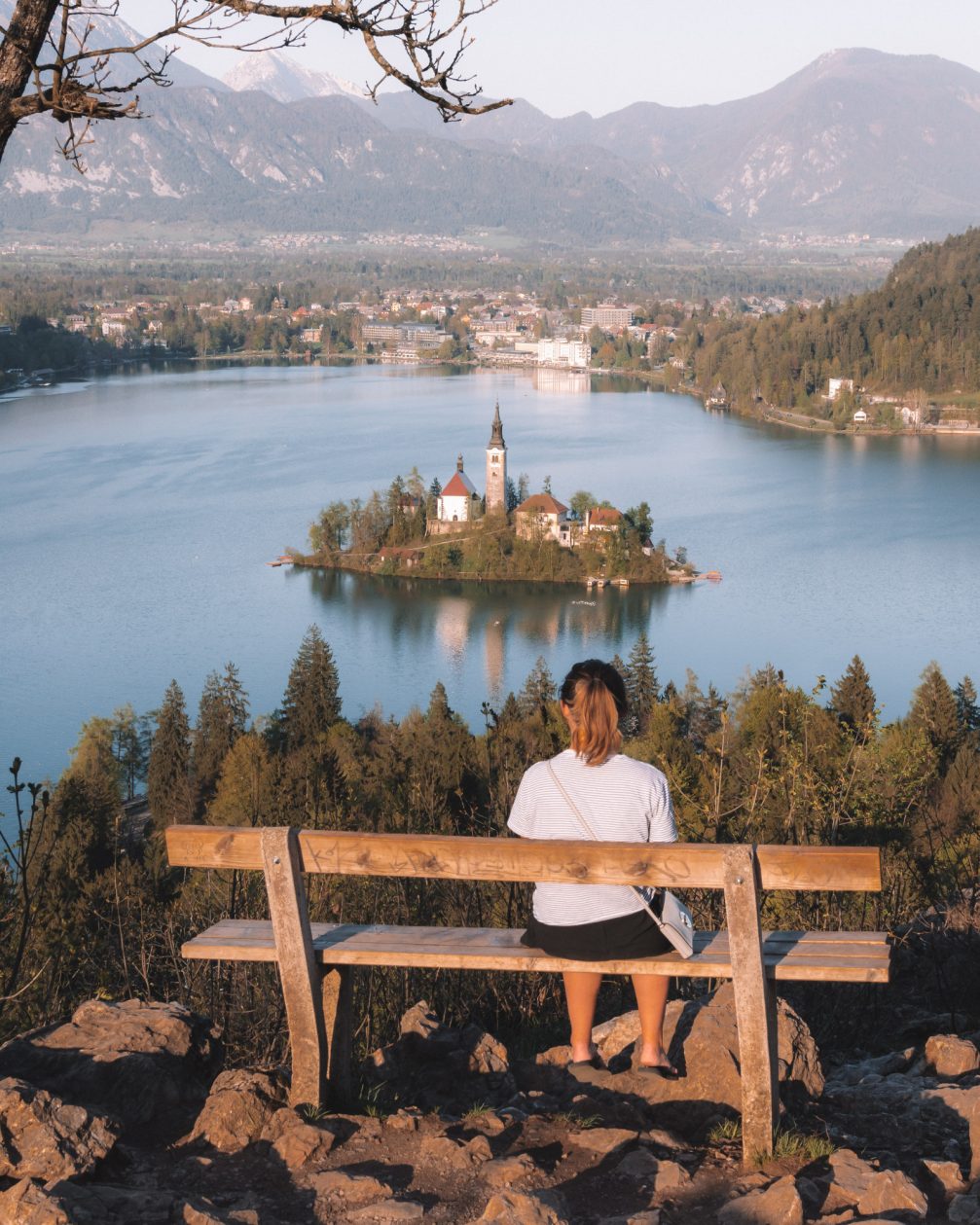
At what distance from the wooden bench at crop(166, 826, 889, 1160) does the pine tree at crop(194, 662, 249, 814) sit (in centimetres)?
967

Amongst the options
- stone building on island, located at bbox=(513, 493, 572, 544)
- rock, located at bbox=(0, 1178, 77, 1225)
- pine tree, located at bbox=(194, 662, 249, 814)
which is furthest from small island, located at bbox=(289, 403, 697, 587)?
rock, located at bbox=(0, 1178, 77, 1225)

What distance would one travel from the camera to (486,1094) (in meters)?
1.92

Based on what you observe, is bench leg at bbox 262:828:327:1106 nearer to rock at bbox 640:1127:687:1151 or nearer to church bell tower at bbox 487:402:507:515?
rock at bbox 640:1127:687:1151

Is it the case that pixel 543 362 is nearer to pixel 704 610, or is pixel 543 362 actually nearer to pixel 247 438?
pixel 247 438

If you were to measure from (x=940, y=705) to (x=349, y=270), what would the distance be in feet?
349

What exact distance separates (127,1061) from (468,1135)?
0.43m

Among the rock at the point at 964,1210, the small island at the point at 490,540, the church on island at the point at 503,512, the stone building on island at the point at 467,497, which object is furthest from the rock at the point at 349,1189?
the stone building on island at the point at 467,497

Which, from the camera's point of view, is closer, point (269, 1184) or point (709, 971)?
point (269, 1184)

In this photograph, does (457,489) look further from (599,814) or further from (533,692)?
(599,814)

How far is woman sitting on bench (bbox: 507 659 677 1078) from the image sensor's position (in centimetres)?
186

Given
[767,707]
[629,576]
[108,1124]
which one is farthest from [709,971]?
[629,576]

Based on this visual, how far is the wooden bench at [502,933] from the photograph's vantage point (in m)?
1.64

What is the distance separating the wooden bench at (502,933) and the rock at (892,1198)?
177 millimetres

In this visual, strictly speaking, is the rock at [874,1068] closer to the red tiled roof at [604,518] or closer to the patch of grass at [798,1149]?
the patch of grass at [798,1149]
